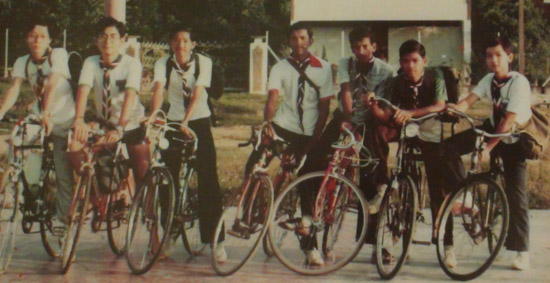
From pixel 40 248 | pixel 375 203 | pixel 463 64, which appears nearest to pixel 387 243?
pixel 375 203

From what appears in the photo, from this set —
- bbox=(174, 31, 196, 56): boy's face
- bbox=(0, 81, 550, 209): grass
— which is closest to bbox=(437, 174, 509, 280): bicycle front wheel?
bbox=(174, 31, 196, 56): boy's face

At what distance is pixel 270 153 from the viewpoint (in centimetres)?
613

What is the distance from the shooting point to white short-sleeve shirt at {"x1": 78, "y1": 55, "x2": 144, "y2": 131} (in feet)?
20.9

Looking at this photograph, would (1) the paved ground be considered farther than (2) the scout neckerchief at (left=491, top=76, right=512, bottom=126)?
No

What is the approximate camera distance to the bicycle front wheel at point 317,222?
5.94 m

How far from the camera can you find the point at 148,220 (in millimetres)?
6105

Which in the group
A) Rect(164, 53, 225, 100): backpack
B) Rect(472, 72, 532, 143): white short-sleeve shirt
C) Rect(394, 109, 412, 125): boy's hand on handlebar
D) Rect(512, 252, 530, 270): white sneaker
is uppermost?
Rect(164, 53, 225, 100): backpack

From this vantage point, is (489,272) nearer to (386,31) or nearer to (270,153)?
(270,153)

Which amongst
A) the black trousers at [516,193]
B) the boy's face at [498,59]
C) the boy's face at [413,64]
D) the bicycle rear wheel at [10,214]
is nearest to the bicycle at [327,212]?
the boy's face at [413,64]

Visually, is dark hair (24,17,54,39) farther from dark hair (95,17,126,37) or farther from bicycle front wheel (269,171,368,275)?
bicycle front wheel (269,171,368,275)

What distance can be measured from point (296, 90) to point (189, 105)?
0.74 meters

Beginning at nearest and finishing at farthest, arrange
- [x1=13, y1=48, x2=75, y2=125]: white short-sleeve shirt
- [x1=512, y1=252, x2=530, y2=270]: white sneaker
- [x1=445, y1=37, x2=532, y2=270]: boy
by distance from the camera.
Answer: [x1=445, y1=37, x2=532, y2=270]: boy
[x1=512, y1=252, x2=530, y2=270]: white sneaker
[x1=13, y1=48, x2=75, y2=125]: white short-sleeve shirt

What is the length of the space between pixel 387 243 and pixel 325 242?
0.43 metres

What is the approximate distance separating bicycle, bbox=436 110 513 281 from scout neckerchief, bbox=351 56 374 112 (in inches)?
28.0
